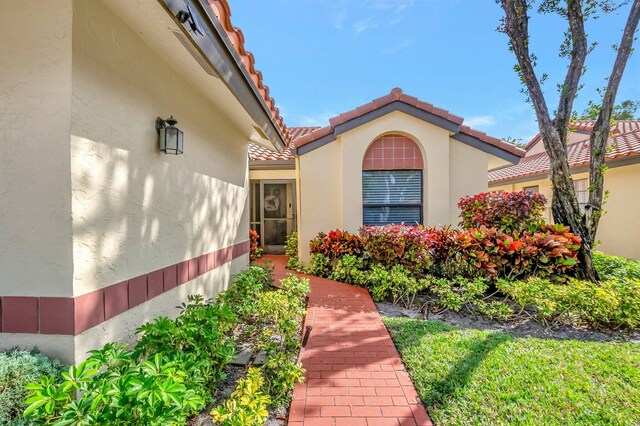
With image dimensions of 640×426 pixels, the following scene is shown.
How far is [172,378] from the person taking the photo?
6.33 feet

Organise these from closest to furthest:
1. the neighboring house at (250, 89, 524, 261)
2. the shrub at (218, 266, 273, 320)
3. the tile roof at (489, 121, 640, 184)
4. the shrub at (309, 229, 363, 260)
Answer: the shrub at (218, 266, 273, 320)
the shrub at (309, 229, 363, 260)
the neighboring house at (250, 89, 524, 261)
the tile roof at (489, 121, 640, 184)

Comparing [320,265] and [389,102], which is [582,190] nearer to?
[389,102]

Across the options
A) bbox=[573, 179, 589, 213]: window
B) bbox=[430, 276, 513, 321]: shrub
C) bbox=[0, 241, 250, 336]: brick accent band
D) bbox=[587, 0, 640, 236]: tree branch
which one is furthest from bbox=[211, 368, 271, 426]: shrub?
bbox=[573, 179, 589, 213]: window

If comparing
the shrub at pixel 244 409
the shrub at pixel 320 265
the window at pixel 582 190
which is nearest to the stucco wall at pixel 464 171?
the shrub at pixel 320 265

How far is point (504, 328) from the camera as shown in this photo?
4.80 metres

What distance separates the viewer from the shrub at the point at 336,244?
765 centimetres

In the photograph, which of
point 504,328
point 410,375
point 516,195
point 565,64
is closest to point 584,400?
point 410,375

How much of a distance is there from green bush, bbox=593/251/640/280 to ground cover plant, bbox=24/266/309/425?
7.44 m

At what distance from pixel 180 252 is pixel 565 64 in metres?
9.38

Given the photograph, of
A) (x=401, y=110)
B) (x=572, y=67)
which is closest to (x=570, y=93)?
(x=572, y=67)

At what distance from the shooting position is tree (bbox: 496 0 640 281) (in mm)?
6445

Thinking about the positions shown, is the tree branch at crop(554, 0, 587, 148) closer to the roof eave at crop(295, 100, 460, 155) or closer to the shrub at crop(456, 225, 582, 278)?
the roof eave at crop(295, 100, 460, 155)

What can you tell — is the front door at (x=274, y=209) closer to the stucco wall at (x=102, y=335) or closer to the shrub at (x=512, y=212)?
the shrub at (x=512, y=212)

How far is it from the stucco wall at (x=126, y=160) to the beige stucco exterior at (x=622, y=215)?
1319 centimetres
